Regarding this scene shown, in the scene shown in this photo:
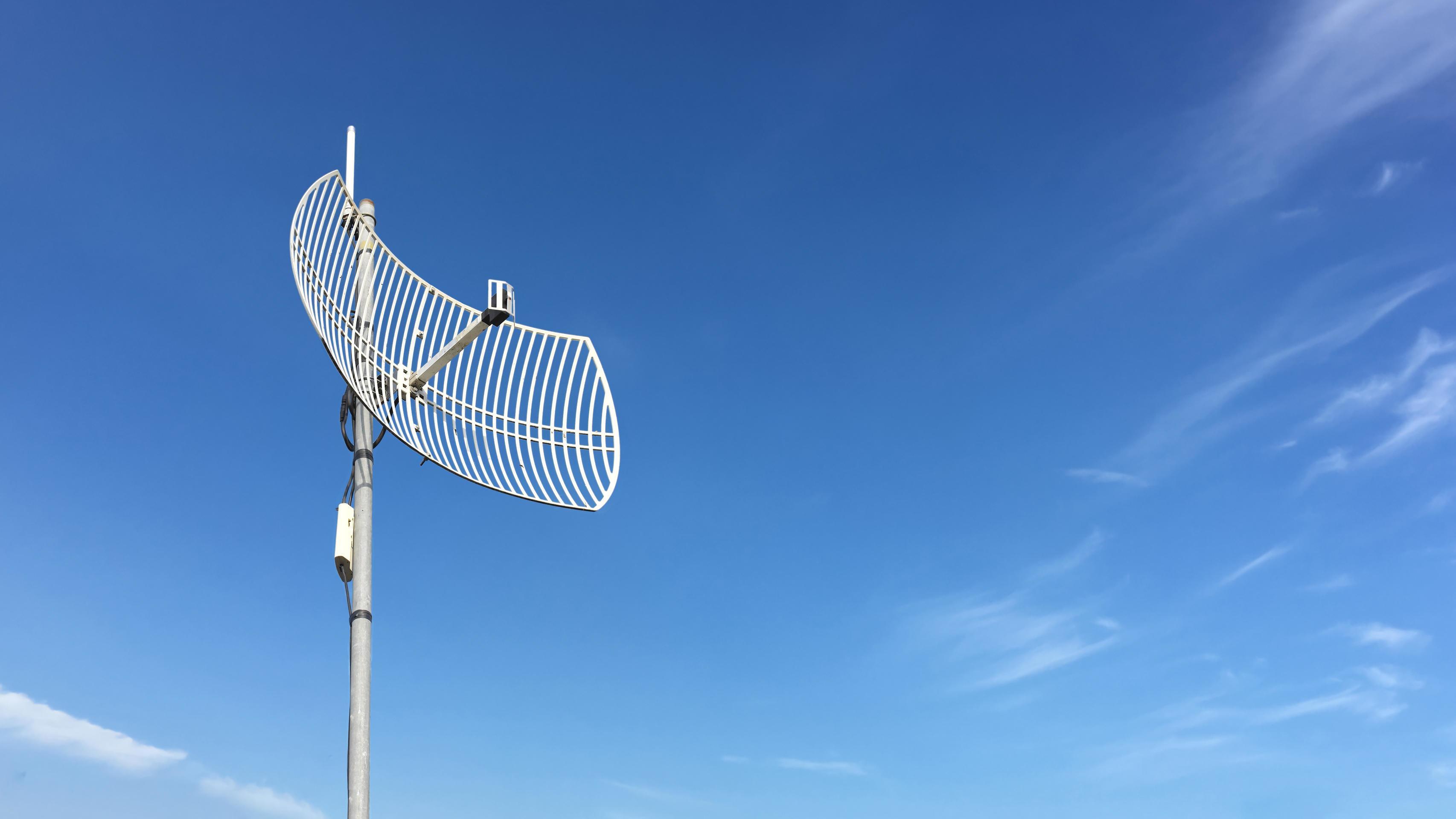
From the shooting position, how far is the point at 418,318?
11.8m

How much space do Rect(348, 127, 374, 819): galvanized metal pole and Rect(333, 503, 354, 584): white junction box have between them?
1.8 inches

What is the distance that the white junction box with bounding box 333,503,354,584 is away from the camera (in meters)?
9.97

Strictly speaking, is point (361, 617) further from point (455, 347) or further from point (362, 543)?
point (455, 347)

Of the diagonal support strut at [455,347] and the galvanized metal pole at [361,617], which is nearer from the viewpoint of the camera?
the galvanized metal pole at [361,617]

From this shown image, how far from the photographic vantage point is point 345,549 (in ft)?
Answer: 32.8

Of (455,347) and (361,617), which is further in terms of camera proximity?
(455,347)

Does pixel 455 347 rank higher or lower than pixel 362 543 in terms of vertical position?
higher

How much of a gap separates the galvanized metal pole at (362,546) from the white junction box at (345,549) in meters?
0.04

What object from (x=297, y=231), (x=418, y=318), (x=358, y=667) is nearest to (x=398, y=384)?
(x=418, y=318)

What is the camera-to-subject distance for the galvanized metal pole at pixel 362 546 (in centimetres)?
917

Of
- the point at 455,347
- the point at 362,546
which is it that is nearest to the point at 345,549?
the point at 362,546

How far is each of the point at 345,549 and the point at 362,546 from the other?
15 cm

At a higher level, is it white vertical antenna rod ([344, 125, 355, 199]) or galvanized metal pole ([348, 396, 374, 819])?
white vertical antenna rod ([344, 125, 355, 199])

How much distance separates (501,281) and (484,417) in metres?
1.51
